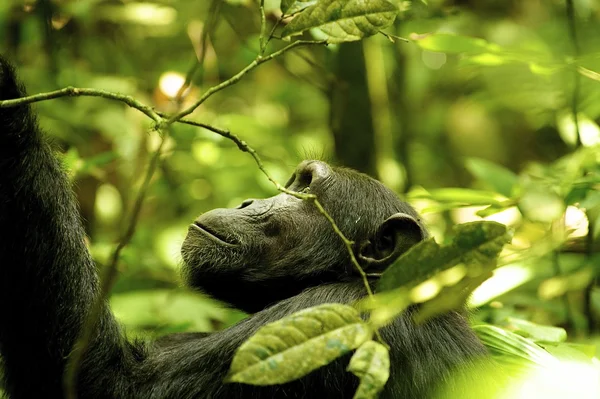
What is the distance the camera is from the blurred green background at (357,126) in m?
3.96

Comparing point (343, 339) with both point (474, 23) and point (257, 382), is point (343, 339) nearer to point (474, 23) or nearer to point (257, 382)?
point (257, 382)

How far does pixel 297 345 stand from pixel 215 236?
1.90m

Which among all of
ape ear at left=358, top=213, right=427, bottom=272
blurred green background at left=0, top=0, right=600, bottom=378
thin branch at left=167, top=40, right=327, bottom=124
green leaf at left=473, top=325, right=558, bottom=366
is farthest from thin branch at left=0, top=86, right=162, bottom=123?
green leaf at left=473, top=325, right=558, bottom=366

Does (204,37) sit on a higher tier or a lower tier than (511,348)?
higher

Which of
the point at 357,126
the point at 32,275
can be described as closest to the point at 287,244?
the point at 32,275

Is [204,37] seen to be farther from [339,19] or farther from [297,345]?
[297,345]

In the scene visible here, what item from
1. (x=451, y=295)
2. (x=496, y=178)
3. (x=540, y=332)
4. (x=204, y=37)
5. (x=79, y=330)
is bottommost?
(x=540, y=332)

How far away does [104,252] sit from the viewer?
489 cm

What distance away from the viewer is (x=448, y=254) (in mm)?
1922

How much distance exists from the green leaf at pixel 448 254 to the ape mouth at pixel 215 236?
179cm

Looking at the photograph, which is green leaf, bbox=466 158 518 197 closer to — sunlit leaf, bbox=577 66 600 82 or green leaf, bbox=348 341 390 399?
sunlit leaf, bbox=577 66 600 82

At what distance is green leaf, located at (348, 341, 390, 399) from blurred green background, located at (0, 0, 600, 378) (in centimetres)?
89

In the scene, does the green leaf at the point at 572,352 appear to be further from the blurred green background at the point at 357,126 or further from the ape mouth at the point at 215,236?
the ape mouth at the point at 215,236

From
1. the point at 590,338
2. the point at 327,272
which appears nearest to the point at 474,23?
the point at 590,338
